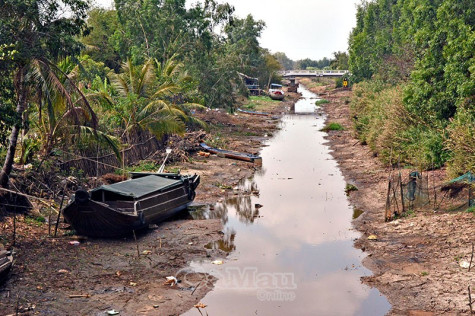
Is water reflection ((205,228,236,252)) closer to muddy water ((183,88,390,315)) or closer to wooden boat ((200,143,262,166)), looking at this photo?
muddy water ((183,88,390,315))

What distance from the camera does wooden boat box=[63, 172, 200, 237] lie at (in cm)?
1162

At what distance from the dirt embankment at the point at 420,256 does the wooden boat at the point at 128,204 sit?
5.37m

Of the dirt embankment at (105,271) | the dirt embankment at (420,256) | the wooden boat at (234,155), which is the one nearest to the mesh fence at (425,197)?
the dirt embankment at (420,256)

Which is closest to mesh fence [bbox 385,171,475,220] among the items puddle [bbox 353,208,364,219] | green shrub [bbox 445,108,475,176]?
green shrub [bbox 445,108,475,176]

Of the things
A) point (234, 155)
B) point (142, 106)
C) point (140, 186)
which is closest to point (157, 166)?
point (142, 106)

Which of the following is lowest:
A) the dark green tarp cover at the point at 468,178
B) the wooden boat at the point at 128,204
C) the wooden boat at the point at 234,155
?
the wooden boat at the point at 234,155

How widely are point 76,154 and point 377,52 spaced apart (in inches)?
1593

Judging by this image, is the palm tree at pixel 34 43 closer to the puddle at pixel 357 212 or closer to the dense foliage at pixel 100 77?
the dense foliage at pixel 100 77

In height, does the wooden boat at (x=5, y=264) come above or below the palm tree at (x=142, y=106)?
below

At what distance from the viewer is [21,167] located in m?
14.1

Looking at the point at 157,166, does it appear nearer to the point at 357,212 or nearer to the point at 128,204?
the point at 128,204

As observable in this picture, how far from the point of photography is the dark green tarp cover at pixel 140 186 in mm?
12984

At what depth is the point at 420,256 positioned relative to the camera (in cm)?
1132

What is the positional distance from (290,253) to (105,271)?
4.67 m
